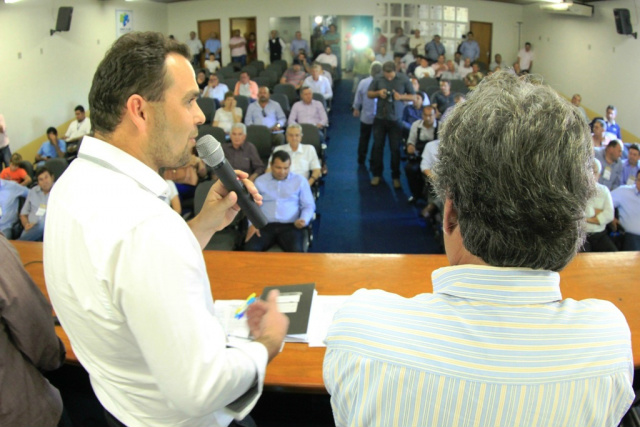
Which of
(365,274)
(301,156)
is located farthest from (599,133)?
(365,274)

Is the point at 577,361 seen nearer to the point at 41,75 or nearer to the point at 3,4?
the point at 3,4

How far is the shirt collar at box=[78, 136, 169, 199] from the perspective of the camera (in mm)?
1063

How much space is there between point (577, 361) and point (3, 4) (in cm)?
927

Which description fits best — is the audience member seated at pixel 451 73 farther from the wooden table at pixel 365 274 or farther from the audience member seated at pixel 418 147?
the wooden table at pixel 365 274

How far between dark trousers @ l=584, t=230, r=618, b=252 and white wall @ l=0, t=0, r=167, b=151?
7.85m

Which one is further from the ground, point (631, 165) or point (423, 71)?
point (423, 71)

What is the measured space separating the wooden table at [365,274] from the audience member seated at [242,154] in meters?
2.87

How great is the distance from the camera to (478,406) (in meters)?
0.68

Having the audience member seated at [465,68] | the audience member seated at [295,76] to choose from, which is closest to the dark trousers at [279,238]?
the audience member seated at [295,76]

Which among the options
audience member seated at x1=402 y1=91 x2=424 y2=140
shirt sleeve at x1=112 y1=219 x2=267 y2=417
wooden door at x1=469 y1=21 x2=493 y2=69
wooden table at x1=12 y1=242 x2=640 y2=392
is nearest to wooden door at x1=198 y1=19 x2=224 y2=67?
wooden door at x1=469 y1=21 x2=493 y2=69

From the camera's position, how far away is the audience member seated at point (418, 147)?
586cm

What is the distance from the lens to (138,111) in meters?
1.07

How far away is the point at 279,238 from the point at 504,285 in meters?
3.49

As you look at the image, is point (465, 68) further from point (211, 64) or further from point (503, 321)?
point (503, 321)
